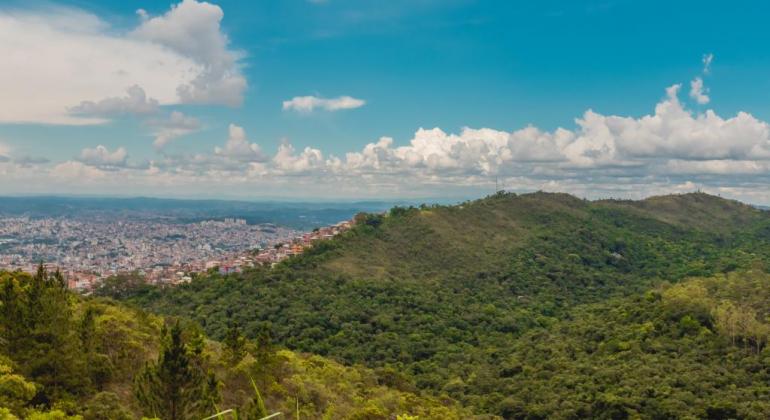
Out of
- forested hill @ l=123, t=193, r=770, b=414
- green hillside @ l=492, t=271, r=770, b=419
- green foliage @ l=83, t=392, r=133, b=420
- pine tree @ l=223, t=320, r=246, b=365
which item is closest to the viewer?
green foliage @ l=83, t=392, r=133, b=420

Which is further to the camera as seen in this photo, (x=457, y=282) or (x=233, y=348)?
(x=457, y=282)

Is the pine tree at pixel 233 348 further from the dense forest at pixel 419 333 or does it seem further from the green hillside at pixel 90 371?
the green hillside at pixel 90 371

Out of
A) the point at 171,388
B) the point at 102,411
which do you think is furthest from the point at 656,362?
the point at 102,411

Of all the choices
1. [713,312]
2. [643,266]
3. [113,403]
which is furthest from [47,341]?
[643,266]

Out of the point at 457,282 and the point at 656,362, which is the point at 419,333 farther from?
the point at 656,362

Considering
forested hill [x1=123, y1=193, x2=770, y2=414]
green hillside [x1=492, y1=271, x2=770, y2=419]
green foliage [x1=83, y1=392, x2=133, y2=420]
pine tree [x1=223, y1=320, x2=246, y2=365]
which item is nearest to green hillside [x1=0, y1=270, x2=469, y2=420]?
green foliage [x1=83, y1=392, x2=133, y2=420]

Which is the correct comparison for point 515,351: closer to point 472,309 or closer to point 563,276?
point 472,309

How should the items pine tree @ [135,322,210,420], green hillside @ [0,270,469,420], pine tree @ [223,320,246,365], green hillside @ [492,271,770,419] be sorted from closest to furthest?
1. green hillside @ [0,270,469,420]
2. pine tree @ [135,322,210,420]
3. pine tree @ [223,320,246,365]
4. green hillside @ [492,271,770,419]

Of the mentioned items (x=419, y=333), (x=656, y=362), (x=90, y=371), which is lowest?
(x=419, y=333)

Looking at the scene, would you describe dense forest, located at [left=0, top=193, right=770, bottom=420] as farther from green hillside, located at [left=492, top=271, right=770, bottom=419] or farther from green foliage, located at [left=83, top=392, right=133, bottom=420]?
green hillside, located at [left=492, top=271, right=770, bottom=419]
